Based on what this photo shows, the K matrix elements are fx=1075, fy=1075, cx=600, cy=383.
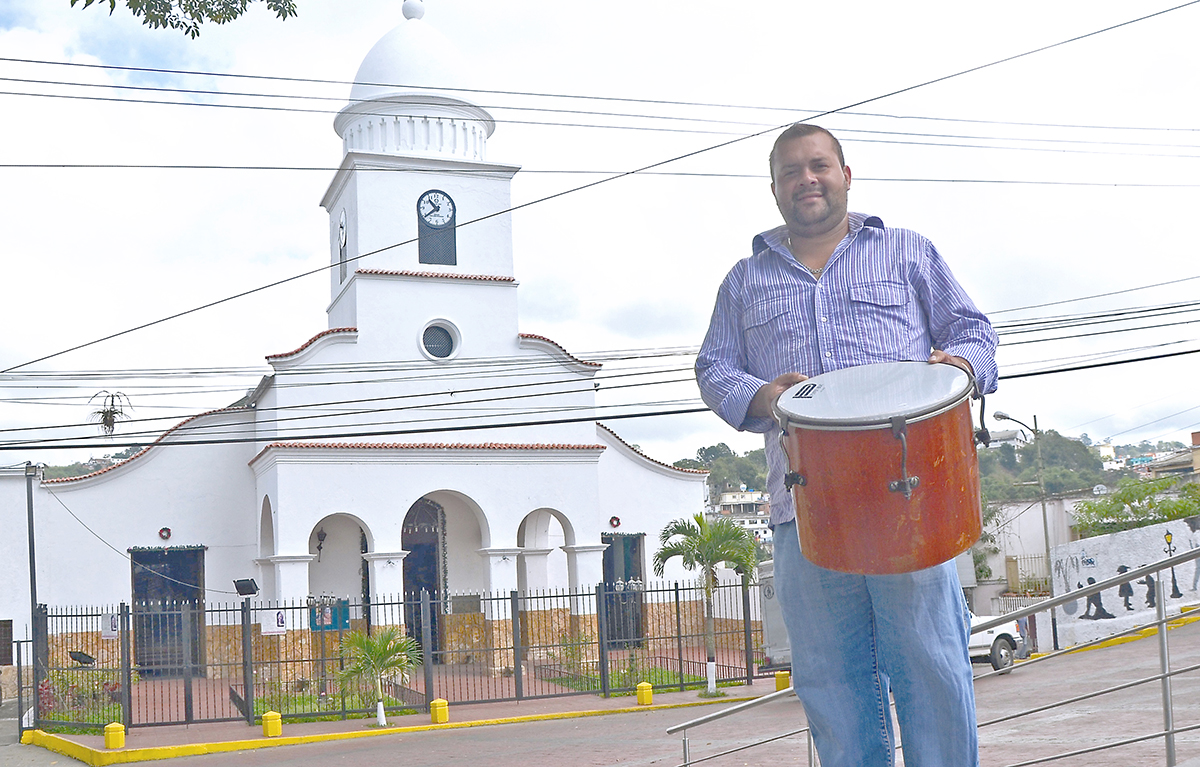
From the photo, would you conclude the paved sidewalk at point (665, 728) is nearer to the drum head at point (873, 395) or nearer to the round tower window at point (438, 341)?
the drum head at point (873, 395)

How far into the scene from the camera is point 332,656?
64.8ft

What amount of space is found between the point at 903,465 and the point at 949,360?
0.37m

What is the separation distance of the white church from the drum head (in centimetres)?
2060

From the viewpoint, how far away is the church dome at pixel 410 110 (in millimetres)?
25578

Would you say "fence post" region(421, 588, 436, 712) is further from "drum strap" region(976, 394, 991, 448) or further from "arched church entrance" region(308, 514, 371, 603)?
"drum strap" region(976, 394, 991, 448)

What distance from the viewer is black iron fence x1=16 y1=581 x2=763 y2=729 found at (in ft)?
58.4

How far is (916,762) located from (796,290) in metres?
1.28

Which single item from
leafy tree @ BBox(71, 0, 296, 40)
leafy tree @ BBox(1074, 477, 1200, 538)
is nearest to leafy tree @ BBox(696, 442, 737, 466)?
leafy tree @ BBox(1074, 477, 1200, 538)

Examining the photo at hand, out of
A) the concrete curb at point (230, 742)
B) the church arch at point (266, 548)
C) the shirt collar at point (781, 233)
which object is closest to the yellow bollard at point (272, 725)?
the concrete curb at point (230, 742)

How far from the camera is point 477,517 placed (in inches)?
969

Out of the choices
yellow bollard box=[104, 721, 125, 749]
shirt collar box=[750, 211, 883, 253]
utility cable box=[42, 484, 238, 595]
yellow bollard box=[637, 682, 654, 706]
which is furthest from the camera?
utility cable box=[42, 484, 238, 595]

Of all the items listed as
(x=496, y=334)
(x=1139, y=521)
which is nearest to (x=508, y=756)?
(x=496, y=334)

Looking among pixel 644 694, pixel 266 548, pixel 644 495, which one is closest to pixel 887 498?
pixel 644 694

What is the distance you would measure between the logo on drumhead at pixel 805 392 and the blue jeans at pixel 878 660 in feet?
1.28
